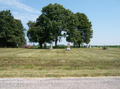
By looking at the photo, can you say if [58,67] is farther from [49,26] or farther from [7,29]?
[7,29]

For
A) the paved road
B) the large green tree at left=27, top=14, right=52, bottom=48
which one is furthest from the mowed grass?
the large green tree at left=27, top=14, right=52, bottom=48

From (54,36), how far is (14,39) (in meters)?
16.6

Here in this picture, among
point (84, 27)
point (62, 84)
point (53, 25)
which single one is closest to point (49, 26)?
point (53, 25)

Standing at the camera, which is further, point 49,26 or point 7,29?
point 7,29

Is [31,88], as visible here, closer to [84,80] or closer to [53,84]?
[53,84]

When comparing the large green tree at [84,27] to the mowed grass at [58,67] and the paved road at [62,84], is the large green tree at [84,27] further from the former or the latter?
the paved road at [62,84]

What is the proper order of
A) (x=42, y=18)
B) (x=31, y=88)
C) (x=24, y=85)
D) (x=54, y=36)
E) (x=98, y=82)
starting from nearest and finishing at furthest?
1. (x=31, y=88)
2. (x=24, y=85)
3. (x=98, y=82)
4. (x=54, y=36)
5. (x=42, y=18)

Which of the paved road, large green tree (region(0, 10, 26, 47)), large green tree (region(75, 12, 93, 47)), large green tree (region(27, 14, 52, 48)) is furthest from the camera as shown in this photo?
large green tree (region(75, 12, 93, 47))

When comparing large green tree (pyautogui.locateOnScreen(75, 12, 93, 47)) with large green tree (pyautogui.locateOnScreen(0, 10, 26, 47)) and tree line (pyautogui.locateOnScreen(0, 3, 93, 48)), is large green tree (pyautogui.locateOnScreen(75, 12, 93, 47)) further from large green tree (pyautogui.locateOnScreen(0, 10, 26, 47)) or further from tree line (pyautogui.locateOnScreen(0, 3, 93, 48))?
large green tree (pyautogui.locateOnScreen(0, 10, 26, 47))

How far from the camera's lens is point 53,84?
13.9 feet

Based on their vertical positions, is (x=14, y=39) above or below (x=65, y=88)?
above

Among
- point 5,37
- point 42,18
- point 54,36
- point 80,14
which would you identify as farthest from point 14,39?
point 80,14

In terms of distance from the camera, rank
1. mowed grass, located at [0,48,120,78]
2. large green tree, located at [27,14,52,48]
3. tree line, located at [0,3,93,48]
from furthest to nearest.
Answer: tree line, located at [0,3,93,48] → large green tree, located at [27,14,52,48] → mowed grass, located at [0,48,120,78]

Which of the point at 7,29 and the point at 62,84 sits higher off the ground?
the point at 7,29
